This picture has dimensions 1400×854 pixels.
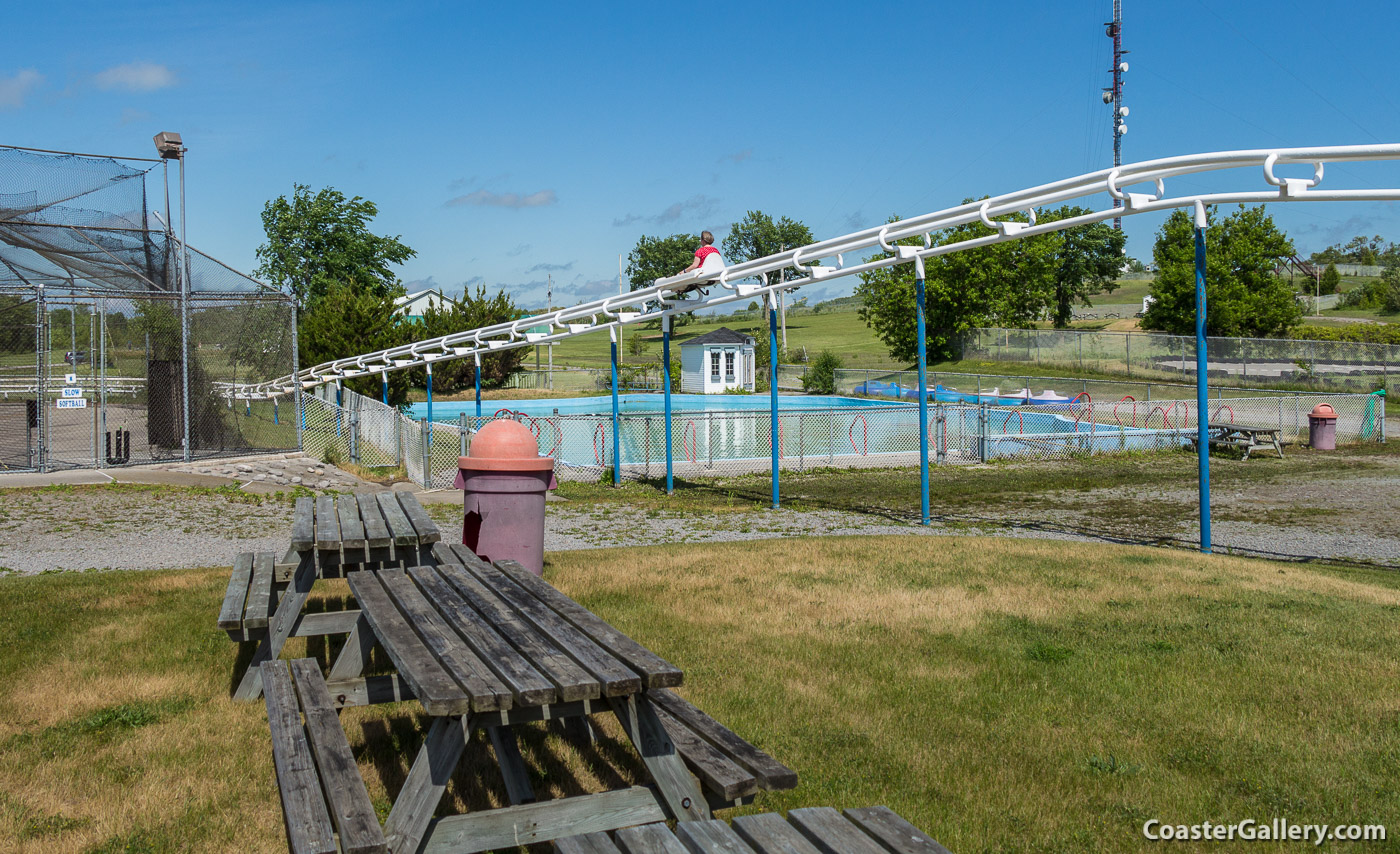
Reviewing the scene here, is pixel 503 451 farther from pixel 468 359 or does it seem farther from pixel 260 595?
pixel 468 359

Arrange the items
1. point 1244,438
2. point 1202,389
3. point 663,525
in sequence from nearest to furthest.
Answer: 1. point 1202,389
2. point 663,525
3. point 1244,438

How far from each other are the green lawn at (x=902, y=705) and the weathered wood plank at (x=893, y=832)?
105 centimetres

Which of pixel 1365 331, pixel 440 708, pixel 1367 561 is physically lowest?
pixel 1367 561

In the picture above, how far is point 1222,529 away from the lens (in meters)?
12.6

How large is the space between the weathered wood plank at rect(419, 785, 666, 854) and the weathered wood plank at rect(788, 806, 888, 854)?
0.78 metres

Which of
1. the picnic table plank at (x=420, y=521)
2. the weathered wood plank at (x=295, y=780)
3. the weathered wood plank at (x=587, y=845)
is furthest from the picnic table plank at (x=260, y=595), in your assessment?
the weathered wood plank at (x=587, y=845)

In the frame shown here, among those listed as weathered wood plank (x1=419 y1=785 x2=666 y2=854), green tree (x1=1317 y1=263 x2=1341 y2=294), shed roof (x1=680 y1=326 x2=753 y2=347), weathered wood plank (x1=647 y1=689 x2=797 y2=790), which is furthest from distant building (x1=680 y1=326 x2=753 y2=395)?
green tree (x1=1317 y1=263 x2=1341 y2=294)

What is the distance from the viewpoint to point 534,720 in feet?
10.5

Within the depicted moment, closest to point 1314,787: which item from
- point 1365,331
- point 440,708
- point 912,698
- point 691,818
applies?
point 912,698

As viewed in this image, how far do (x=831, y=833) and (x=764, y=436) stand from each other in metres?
19.8

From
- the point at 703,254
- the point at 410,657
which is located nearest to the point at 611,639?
the point at 410,657

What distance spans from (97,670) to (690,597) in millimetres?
3953

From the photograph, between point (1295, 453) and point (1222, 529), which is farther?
point (1295, 453)

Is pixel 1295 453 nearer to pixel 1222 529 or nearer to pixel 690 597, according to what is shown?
pixel 1222 529
